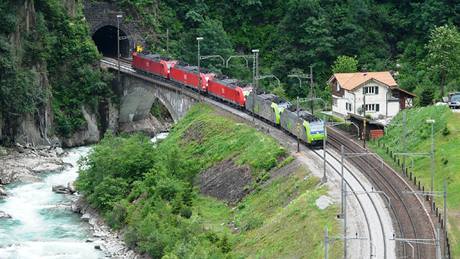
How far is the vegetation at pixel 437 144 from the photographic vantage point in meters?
75.6

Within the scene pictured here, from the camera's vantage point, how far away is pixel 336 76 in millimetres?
107312

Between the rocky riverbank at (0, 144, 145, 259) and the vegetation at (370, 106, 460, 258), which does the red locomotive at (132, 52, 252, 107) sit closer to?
the rocky riverbank at (0, 144, 145, 259)

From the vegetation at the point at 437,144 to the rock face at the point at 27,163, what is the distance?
35.1 meters

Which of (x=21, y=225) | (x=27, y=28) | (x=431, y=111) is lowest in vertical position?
(x=21, y=225)

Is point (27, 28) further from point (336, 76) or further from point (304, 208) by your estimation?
point (304, 208)

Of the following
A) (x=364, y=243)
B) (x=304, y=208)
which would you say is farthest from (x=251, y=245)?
(x=364, y=243)

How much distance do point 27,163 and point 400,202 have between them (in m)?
46.5

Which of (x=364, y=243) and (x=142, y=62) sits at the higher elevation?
(x=142, y=62)

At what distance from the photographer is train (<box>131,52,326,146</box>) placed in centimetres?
8944

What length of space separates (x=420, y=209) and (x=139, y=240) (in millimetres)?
21445

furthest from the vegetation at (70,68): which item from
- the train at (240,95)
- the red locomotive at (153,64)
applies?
the train at (240,95)

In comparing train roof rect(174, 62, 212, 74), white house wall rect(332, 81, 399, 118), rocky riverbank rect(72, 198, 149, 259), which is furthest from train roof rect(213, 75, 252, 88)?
rocky riverbank rect(72, 198, 149, 259)

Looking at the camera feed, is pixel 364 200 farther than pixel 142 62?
No

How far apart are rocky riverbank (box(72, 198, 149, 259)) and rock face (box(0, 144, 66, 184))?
10477mm
